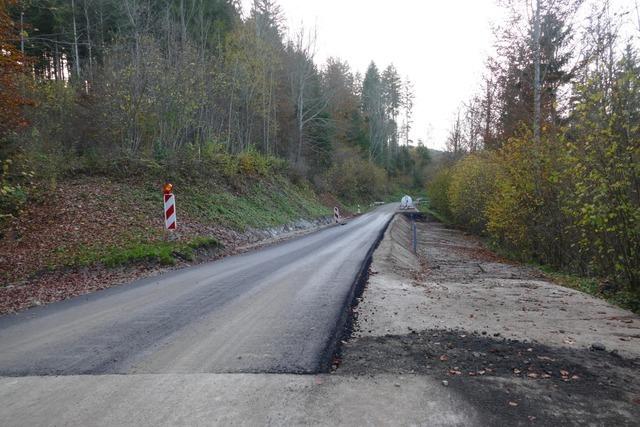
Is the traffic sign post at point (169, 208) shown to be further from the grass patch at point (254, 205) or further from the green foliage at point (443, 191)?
the green foliage at point (443, 191)

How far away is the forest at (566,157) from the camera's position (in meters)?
7.77

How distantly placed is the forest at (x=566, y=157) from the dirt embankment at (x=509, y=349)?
1.74 m

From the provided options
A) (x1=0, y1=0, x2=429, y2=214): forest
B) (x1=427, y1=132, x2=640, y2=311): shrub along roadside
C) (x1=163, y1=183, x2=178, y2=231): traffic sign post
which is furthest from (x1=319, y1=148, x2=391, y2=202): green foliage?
(x1=163, y1=183, x2=178, y2=231): traffic sign post

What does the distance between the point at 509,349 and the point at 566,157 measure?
16.5 ft

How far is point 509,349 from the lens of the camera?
5027 millimetres

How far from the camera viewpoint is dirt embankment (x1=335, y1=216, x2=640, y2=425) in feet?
11.8

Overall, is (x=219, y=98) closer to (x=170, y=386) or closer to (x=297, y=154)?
(x=297, y=154)

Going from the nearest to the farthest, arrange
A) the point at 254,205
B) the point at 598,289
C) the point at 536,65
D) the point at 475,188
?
1. the point at 598,289
2. the point at 536,65
3. the point at 475,188
4. the point at 254,205

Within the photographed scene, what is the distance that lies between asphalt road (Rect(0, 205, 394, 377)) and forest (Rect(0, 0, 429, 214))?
496 centimetres

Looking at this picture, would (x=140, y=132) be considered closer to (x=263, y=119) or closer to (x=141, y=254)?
(x=141, y=254)

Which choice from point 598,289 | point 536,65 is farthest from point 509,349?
point 536,65

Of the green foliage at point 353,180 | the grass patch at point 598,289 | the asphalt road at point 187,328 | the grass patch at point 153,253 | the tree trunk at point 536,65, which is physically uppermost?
the tree trunk at point 536,65

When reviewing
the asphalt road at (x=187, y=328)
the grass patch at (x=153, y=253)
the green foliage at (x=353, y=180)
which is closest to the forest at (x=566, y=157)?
the asphalt road at (x=187, y=328)

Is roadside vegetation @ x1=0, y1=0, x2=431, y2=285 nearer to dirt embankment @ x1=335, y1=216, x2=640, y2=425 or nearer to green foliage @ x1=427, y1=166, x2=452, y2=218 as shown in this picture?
dirt embankment @ x1=335, y1=216, x2=640, y2=425
